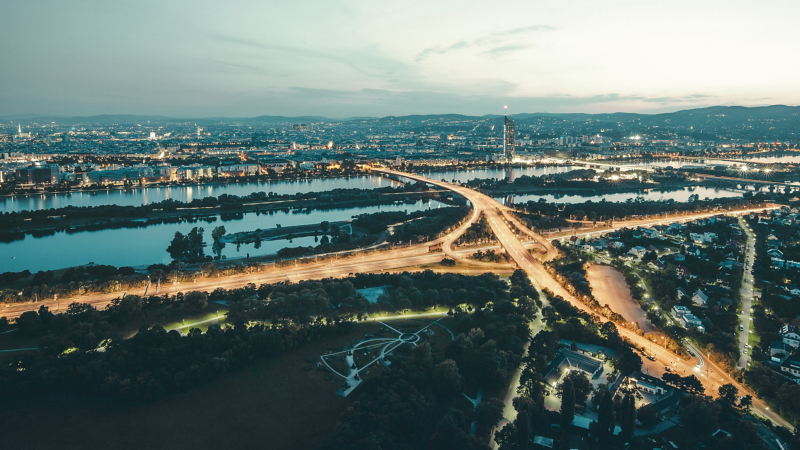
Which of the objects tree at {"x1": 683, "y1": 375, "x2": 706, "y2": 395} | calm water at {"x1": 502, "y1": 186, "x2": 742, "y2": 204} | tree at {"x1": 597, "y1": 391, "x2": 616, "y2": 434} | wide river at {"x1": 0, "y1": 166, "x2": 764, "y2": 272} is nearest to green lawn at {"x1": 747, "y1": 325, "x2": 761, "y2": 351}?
tree at {"x1": 683, "y1": 375, "x2": 706, "y2": 395}

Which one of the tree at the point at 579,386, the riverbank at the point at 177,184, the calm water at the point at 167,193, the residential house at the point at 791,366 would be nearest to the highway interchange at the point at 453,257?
the residential house at the point at 791,366

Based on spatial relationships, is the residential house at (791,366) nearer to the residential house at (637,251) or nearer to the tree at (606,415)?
the tree at (606,415)

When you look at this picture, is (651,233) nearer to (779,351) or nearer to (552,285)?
(552,285)

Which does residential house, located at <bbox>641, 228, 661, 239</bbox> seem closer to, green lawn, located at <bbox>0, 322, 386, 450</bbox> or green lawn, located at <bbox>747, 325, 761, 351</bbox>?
green lawn, located at <bbox>747, 325, 761, 351</bbox>

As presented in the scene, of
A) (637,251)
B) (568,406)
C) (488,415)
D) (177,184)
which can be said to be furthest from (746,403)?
(177,184)

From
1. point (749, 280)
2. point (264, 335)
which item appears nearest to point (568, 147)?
point (749, 280)
